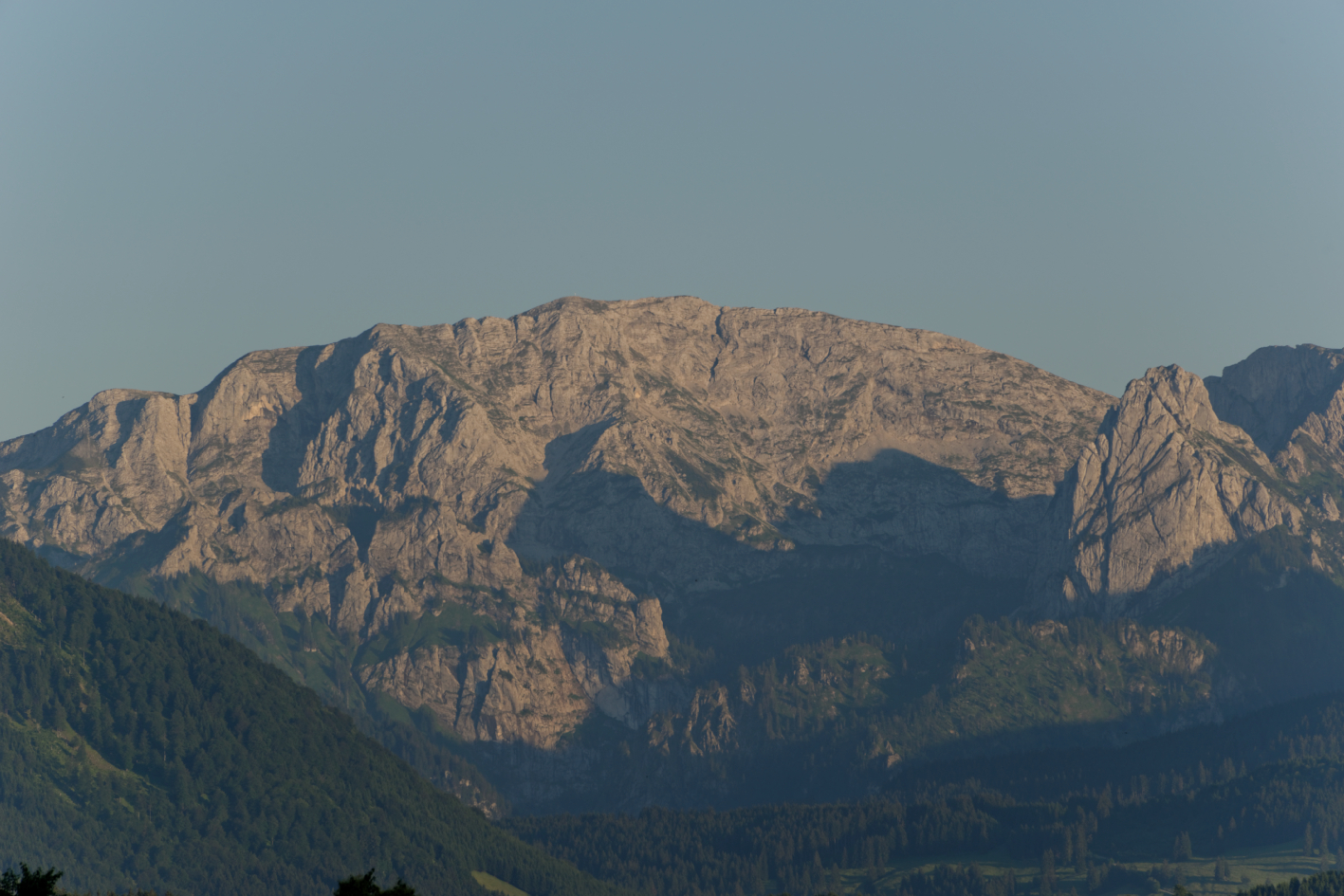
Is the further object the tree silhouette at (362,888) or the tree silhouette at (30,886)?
the tree silhouette at (362,888)

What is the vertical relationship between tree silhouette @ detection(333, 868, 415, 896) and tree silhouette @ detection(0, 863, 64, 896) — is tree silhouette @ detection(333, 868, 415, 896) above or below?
below

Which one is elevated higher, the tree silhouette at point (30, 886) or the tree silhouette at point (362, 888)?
the tree silhouette at point (30, 886)

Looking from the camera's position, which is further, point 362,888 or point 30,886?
point 362,888

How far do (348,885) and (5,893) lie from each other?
27827 millimetres

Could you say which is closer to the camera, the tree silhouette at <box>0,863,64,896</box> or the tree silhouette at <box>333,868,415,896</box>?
the tree silhouette at <box>0,863,64,896</box>

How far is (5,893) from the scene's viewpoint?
172 m

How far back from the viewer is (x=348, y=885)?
174 m

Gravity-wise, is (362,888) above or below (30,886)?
below
